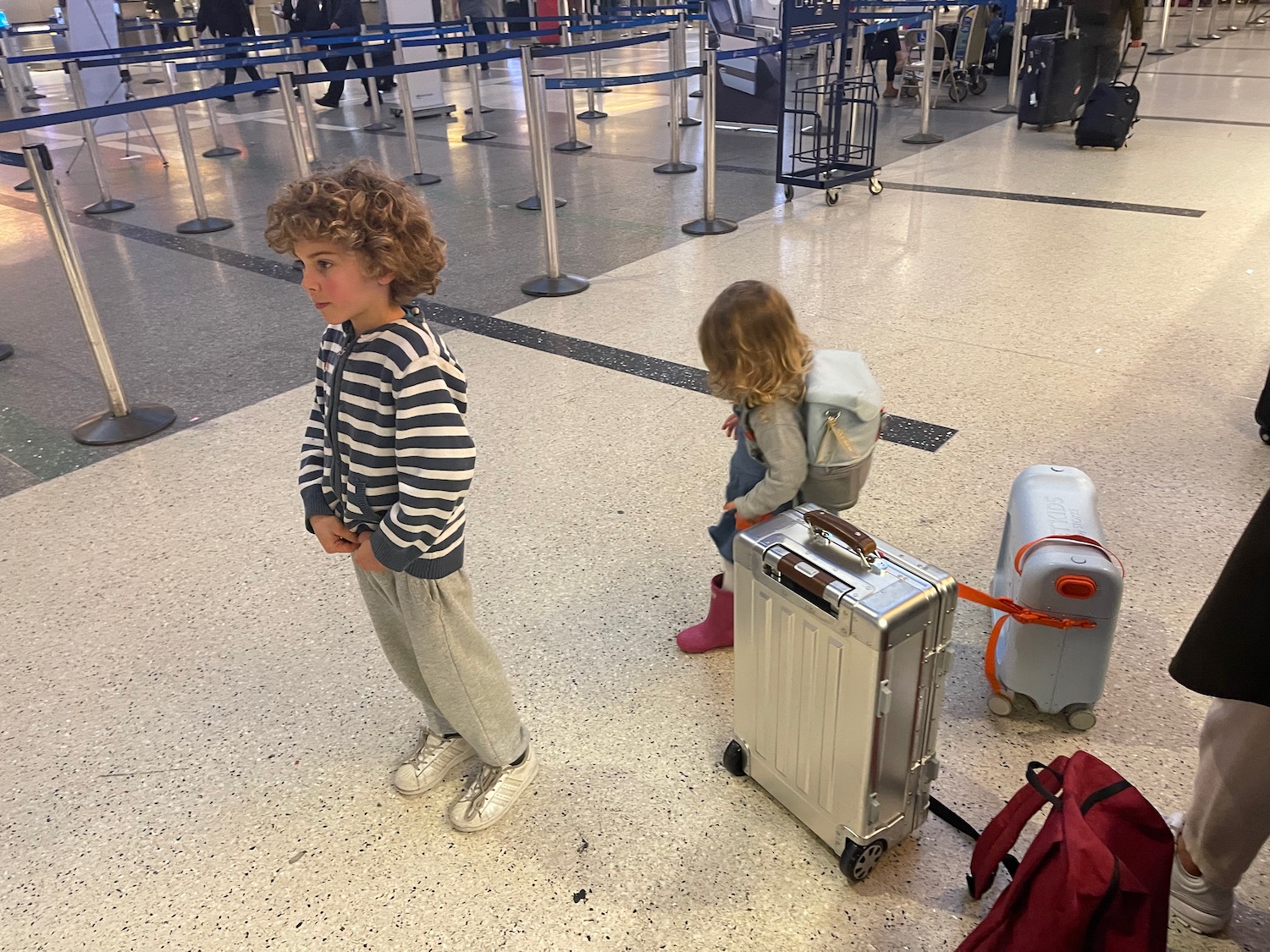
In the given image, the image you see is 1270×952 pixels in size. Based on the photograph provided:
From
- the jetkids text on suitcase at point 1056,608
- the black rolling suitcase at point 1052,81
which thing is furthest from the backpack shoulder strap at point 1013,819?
the black rolling suitcase at point 1052,81

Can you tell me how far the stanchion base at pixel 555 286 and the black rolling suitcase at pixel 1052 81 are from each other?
16.9 feet

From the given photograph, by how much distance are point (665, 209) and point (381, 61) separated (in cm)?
655

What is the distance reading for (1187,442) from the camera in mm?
2998

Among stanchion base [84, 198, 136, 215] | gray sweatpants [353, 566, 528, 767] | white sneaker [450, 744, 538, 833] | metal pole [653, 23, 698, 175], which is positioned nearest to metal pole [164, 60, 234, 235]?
stanchion base [84, 198, 136, 215]

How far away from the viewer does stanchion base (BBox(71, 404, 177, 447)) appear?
11.3ft

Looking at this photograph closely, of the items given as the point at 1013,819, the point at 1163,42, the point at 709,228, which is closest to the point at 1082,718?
the point at 1013,819

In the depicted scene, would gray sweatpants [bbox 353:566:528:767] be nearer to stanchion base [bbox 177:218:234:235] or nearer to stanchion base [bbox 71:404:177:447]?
stanchion base [bbox 71:404:177:447]

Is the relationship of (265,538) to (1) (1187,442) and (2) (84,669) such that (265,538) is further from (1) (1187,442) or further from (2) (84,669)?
(1) (1187,442)

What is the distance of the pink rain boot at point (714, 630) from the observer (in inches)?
86.3

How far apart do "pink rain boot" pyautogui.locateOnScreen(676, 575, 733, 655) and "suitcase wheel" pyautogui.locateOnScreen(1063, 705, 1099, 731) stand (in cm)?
74

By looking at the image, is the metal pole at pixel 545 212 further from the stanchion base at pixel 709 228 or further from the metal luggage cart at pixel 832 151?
the metal luggage cart at pixel 832 151

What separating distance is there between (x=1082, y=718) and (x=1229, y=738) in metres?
0.49

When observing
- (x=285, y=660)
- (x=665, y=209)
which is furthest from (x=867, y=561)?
(x=665, y=209)

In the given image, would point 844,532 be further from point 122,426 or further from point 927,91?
point 927,91
